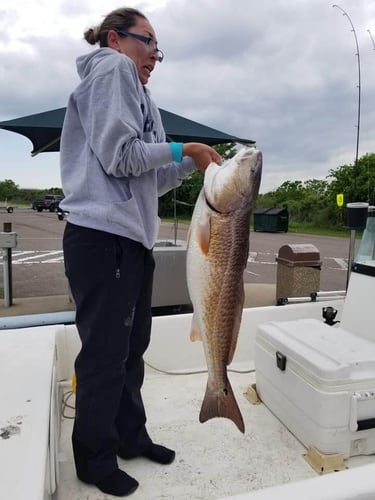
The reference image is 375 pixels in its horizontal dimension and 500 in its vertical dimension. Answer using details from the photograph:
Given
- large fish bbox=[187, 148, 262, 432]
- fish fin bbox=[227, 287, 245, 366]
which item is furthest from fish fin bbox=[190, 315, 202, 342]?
fish fin bbox=[227, 287, 245, 366]

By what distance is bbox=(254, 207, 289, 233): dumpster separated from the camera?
23.1m

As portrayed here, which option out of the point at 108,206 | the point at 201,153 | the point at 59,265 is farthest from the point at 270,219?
the point at 108,206

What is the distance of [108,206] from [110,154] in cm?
22

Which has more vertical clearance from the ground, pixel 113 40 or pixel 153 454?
pixel 113 40

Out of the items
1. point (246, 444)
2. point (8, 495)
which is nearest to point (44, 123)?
point (246, 444)

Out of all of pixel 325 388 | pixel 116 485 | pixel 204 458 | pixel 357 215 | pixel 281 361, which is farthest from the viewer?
pixel 357 215

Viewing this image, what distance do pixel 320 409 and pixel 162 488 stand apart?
34.2 inches

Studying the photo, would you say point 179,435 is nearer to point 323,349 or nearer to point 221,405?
point 221,405

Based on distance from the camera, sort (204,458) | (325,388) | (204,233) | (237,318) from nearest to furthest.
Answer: (204,233)
(237,318)
(325,388)
(204,458)

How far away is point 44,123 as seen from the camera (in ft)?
18.4

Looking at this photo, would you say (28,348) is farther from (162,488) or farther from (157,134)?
(157,134)

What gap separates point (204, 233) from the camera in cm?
173

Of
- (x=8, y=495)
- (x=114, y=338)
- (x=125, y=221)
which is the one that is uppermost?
(x=125, y=221)

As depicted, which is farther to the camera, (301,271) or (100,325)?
(301,271)
